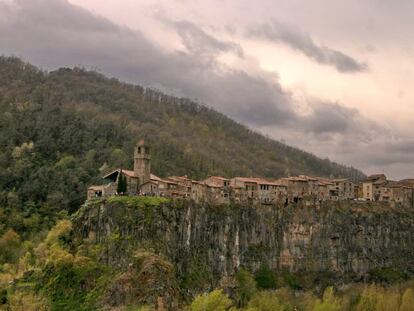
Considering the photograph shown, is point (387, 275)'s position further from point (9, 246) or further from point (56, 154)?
point (56, 154)

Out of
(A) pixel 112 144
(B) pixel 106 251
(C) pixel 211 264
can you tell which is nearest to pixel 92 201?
(B) pixel 106 251

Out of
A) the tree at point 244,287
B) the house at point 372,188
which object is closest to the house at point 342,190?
the house at point 372,188

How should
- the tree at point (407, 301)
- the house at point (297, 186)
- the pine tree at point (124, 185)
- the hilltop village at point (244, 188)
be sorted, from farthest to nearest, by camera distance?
1. the house at point (297, 186)
2. the hilltop village at point (244, 188)
3. the pine tree at point (124, 185)
4. the tree at point (407, 301)

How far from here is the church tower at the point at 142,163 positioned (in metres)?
94.3

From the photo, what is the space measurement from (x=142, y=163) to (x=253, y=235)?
1970 centimetres

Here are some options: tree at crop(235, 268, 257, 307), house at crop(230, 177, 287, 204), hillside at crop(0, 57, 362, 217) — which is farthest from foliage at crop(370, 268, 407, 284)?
hillside at crop(0, 57, 362, 217)

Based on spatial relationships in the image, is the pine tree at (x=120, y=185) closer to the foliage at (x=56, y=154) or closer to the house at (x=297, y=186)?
the foliage at (x=56, y=154)

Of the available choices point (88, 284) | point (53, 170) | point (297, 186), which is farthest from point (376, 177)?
point (88, 284)

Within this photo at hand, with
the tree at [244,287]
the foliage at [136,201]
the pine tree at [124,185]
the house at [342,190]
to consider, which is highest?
the house at [342,190]

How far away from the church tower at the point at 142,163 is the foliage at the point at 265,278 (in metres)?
21.4

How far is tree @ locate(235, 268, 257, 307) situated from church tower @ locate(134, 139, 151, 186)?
62.7 feet

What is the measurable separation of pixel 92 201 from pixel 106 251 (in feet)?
30.5

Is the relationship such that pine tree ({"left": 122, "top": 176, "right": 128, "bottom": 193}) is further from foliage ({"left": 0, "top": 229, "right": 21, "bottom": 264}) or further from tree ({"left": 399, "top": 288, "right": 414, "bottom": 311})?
tree ({"left": 399, "top": 288, "right": 414, "bottom": 311})

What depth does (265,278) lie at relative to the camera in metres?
95.3
